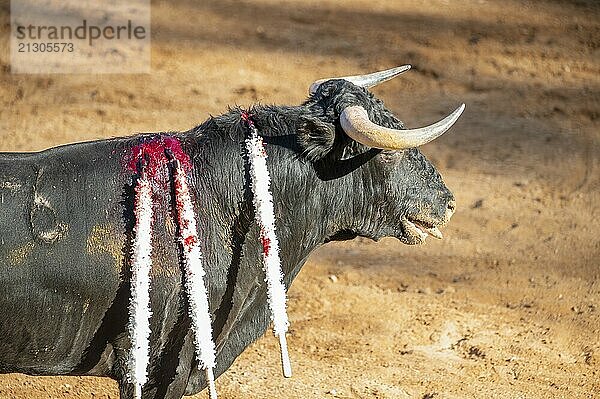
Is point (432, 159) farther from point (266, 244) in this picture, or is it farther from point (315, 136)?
point (266, 244)

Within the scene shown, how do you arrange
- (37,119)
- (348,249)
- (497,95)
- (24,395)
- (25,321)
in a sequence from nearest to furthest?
1. (25,321)
2. (24,395)
3. (348,249)
4. (37,119)
5. (497,95)

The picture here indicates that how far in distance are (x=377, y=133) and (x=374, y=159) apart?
0.48 meters

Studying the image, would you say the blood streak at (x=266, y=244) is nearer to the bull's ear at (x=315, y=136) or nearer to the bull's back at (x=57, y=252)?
the bull's ear at (x=315, y=136)

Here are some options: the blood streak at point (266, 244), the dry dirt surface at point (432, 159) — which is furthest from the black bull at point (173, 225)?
the dry dirt surface at point (432, 159)


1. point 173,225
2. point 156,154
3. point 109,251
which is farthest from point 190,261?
point 156,154

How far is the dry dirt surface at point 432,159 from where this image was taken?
768cm

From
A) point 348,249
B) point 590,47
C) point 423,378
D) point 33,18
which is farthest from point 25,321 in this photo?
point 590,47

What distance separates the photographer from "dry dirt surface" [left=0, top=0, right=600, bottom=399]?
7.68 meters

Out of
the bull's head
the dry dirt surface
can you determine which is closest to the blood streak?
the bull's head

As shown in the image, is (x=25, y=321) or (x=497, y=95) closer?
(x=25, y=321)

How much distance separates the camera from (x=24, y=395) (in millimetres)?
7270

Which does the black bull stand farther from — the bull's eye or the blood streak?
the blood streak

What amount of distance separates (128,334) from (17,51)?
8989 millimetres

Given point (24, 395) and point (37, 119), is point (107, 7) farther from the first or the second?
point (24, 395)
